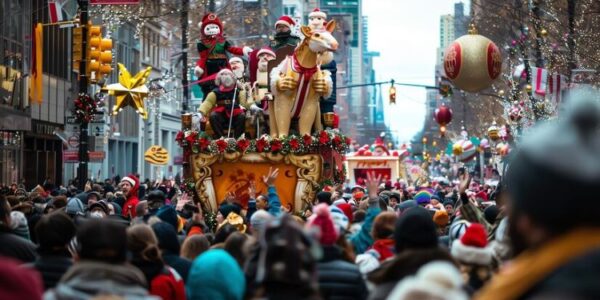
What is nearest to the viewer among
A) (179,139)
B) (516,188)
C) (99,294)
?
(516,188)

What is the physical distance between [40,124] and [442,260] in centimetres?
3970

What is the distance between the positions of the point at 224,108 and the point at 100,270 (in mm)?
13980

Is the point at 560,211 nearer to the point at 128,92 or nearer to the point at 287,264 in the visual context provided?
→ the point at 287,264

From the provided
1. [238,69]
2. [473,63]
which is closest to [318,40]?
[238,69]

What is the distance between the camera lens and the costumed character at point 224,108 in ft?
65.1

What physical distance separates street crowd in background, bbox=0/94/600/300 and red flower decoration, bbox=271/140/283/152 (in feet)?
21.7

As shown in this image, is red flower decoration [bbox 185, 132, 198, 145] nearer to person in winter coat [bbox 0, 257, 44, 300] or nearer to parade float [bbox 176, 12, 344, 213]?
parade float [bbox 176, 12, 344, 213]

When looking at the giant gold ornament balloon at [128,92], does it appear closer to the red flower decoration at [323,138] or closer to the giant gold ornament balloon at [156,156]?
the giant gold ornament balloon at [156,156]

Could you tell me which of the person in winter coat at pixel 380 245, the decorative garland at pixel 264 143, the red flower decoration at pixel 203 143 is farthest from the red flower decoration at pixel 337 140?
the person in winter coat at pixel 380 245

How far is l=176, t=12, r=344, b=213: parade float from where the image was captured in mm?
18641

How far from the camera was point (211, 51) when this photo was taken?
20.8m

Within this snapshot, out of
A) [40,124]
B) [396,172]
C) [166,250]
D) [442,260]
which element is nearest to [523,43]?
[396,172]

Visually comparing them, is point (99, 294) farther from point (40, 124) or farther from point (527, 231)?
point (40, 124)

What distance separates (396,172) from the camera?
44.6 metres
